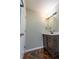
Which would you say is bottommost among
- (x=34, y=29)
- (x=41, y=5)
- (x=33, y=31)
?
(x=33, y=31)

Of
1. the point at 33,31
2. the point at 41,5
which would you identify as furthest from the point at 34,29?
the point at 41,5

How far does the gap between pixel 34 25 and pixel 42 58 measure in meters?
2.71

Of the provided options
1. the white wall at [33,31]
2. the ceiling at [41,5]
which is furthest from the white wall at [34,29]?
the ceiling at [41,5]

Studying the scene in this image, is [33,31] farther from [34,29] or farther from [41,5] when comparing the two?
[41,5]

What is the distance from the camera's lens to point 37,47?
270 inches

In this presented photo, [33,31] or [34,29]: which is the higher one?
[34,29]

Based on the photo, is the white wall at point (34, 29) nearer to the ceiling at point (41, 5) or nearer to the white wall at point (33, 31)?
the white wall at point (33, 31)

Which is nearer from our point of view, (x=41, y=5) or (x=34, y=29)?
(x=41, y=5)

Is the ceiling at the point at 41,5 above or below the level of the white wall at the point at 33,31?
above

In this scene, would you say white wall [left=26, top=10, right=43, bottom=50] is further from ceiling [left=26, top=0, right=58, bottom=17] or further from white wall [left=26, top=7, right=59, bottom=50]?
ceiling [left=26, top=0, right=58, bottom=17]
